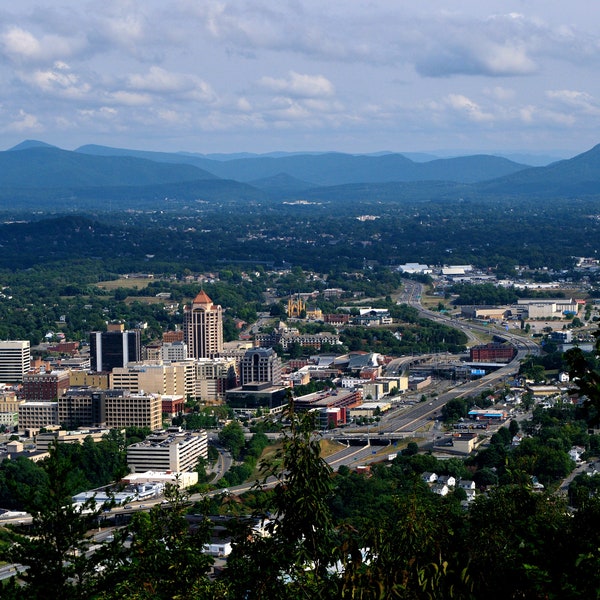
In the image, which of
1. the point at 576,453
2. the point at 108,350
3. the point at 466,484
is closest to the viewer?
the point at 466,484

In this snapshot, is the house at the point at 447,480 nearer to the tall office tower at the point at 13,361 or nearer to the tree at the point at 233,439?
the tree at the point at 233,439

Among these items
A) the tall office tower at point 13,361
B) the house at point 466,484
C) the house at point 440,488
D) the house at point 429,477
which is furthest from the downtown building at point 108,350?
the house at point 440,488

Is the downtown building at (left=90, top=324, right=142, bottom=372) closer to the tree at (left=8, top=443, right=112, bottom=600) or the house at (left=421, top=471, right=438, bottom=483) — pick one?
the house at (left=421, top=471, right=438, bottom=483)

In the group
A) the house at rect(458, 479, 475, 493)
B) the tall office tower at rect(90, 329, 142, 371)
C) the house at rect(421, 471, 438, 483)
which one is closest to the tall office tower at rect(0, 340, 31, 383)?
the tall office tower at rect(90, 329, 142, 371)

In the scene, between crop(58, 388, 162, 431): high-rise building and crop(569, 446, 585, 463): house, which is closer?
crop(569, 446, 585, 463): house

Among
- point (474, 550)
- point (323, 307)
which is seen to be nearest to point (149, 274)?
point (323, 307)

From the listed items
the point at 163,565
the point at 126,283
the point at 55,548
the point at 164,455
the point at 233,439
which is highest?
the point at 55,548

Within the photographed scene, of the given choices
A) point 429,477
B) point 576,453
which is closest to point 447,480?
point 429,477

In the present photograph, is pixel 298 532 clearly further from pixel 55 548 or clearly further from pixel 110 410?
pixel 110 410

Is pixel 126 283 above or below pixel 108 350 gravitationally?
below
